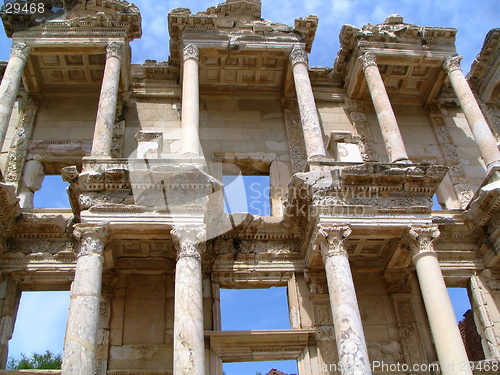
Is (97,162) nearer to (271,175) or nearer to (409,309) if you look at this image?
(271,175)

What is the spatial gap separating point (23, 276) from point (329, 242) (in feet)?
22.3

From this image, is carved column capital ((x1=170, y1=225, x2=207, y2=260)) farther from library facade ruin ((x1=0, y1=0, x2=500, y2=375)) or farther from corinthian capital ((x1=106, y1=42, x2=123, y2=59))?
corinthian capital ((x1=106, y1=42, x2=123, y2=59))

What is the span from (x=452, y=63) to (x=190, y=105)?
7426 millimetres

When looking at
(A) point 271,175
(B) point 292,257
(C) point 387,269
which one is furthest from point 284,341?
(A) point 271,175

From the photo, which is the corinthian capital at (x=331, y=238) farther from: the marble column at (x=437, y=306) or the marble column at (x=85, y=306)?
the marble column at (x=85, y=306)

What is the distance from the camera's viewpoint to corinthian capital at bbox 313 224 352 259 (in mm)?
10219

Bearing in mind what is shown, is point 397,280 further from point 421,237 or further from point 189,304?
point 189,304

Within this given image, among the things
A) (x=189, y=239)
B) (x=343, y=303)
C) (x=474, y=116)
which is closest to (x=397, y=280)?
(x=343, y=303)

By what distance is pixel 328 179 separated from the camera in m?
11.0

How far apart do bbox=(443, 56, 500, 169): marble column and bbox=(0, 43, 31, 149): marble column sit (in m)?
11.2

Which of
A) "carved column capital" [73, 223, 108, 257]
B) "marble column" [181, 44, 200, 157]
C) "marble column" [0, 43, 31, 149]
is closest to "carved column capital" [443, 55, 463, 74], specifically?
"marble column" [181, 44, 200, 157]

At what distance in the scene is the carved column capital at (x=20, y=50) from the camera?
43.1 ft

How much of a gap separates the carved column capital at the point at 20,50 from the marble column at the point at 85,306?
5753mm

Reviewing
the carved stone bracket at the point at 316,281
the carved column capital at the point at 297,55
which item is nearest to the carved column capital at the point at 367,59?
the carved column capital at the point at 297,55
